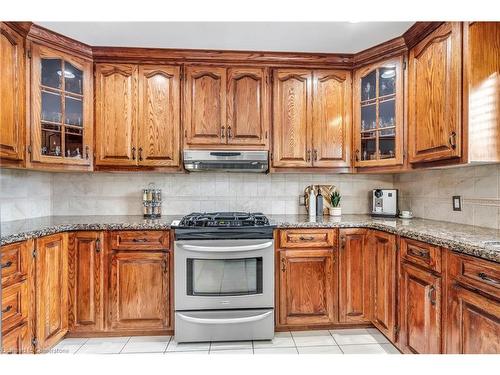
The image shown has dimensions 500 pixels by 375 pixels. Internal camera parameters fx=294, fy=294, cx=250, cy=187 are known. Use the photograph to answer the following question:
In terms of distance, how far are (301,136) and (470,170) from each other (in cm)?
125

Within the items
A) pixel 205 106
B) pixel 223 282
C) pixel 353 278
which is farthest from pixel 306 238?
pixel 205 106

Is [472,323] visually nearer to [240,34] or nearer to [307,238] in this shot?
[307,238]

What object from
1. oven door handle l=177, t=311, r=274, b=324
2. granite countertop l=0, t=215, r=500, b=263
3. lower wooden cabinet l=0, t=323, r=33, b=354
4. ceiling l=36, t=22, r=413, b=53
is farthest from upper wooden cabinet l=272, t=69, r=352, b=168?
lower wooden cabinet l=0, t=323, r=33, b=354

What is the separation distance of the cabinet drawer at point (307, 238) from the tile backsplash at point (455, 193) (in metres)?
0.88

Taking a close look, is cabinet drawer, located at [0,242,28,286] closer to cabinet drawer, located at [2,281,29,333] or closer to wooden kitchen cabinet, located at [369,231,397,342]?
cabinet drawer, located at [2,281,29,333]

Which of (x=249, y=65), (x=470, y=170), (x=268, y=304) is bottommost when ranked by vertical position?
(x=268, y=304)

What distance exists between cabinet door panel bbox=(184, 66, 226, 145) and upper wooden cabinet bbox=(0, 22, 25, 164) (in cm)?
114

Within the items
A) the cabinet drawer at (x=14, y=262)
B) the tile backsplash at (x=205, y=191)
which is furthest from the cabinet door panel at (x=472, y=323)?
the cabinet drawer at (x=14, y=262)

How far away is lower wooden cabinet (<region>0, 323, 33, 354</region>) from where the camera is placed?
1.60 m

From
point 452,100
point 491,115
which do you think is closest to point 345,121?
point 452,100

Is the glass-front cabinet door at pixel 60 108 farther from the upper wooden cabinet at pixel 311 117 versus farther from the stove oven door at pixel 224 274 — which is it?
the upper wooden cabinet at pixel 311 117

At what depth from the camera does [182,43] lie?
237cm

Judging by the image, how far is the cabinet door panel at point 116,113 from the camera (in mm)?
2441
